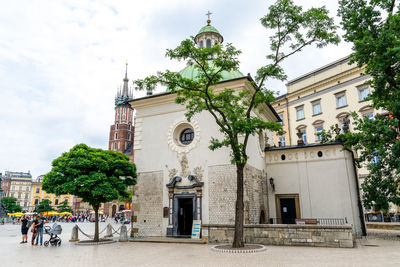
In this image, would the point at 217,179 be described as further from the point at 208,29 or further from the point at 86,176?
the point at 208,29

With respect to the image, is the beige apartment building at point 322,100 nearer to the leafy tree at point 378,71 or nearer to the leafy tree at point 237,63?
the leafy tree at point 378,71

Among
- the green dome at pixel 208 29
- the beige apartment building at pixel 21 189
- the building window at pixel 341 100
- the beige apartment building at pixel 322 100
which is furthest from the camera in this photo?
the beige apartment building at pixel 21 189

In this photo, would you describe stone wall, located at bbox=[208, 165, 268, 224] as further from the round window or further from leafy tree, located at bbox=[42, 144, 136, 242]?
leafy tree, located at bbox=[42, 144, 136, 242]

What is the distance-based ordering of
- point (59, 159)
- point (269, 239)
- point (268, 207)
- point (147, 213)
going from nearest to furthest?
1. point (269, 239)
2. point (59, 159)
3. point (147, 213)
4. point (268, 207)

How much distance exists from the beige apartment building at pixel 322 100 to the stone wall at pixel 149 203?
68.6 feet

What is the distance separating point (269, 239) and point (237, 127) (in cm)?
559

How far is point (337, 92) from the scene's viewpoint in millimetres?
32094

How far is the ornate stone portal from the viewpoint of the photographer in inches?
628

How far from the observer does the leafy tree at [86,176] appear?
14906 millimetres

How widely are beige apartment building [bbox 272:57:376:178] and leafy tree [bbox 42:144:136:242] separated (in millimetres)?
23503

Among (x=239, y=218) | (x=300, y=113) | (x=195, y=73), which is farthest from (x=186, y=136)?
(x=300, y=113)

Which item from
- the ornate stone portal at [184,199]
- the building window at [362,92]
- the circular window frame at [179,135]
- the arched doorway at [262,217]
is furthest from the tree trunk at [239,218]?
the building window at [362,92]

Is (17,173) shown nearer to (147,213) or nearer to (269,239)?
(147,213)

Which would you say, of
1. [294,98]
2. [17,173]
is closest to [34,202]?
[17,173]
